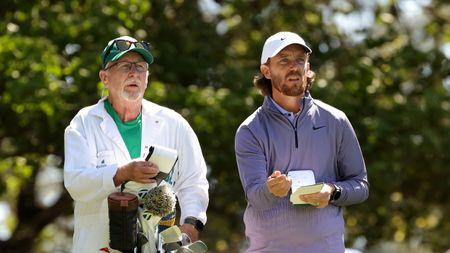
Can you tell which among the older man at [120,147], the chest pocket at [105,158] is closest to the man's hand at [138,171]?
the older man at [120,147]

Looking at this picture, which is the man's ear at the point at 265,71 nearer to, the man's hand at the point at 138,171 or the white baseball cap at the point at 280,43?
the white baseball cap at the point at 280,43

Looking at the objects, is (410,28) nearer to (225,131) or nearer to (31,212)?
(225,131)

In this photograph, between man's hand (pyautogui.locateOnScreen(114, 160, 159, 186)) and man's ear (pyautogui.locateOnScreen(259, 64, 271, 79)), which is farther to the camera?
man's ear (pyautogui.locateOnScreen(259, 64, 271, 79))

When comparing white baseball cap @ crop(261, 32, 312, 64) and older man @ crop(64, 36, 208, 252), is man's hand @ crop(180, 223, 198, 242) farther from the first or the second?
white baseball cap @ crop(261, 32, 312, 64)

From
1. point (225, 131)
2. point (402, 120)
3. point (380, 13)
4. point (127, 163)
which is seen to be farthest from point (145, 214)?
point (380, 13)

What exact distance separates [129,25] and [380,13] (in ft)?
14.9

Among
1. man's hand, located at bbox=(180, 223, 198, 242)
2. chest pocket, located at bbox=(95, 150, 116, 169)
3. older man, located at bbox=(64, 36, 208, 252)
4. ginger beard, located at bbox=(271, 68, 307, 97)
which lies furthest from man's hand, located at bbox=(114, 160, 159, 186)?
ginger beard, located at bbox=(271, 68, 307, 97)

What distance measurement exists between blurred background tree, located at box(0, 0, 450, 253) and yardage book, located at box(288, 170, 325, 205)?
7067 millimetres

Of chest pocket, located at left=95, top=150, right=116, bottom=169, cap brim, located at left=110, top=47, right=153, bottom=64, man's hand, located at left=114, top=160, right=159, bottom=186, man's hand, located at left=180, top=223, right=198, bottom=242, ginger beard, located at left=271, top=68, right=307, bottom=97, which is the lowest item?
man's hand, located at left=180, top=223, right=198, bottom=242

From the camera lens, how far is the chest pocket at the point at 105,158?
5.29 m

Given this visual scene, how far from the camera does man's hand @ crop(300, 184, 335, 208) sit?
515 centimetres

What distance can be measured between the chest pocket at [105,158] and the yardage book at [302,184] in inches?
34.8

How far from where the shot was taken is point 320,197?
16.9 ft

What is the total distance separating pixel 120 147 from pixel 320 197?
1024mm
